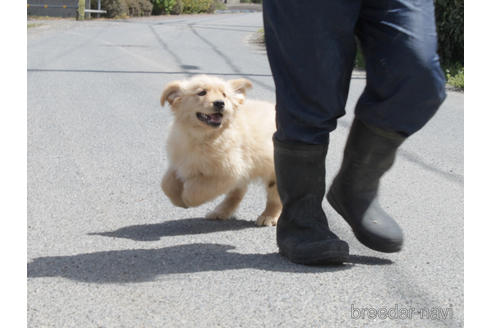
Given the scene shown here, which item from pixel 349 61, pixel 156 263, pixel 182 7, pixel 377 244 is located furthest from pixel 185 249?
pixel 182 7

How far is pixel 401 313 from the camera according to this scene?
104 inches

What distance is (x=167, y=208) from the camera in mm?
4477

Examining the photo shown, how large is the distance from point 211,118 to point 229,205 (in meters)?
0.56

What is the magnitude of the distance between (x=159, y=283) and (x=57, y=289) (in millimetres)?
397

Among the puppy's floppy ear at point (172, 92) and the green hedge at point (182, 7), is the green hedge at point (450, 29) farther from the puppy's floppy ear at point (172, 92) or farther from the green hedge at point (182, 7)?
the green hedge at point (182, 7)

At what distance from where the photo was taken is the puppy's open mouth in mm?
4277

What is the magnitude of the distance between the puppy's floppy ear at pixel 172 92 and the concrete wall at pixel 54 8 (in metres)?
30.4

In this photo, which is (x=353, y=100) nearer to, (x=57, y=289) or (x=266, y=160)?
(x=266, y=160)

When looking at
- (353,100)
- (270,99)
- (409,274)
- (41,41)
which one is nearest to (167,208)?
(409,274)

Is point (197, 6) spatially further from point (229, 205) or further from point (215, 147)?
point (215, 147)

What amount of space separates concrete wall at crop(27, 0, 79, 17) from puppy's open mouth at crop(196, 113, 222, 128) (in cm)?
3058

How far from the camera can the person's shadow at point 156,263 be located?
3.04 metres

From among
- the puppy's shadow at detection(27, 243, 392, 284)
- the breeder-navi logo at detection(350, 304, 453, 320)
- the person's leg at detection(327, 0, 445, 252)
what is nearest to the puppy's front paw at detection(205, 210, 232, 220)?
the puppy's shadow at detection(27, 243, 392, 284)

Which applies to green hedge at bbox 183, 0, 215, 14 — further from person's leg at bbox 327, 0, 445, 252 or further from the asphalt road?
person's leg at bbox 327, 0, 445, 252
